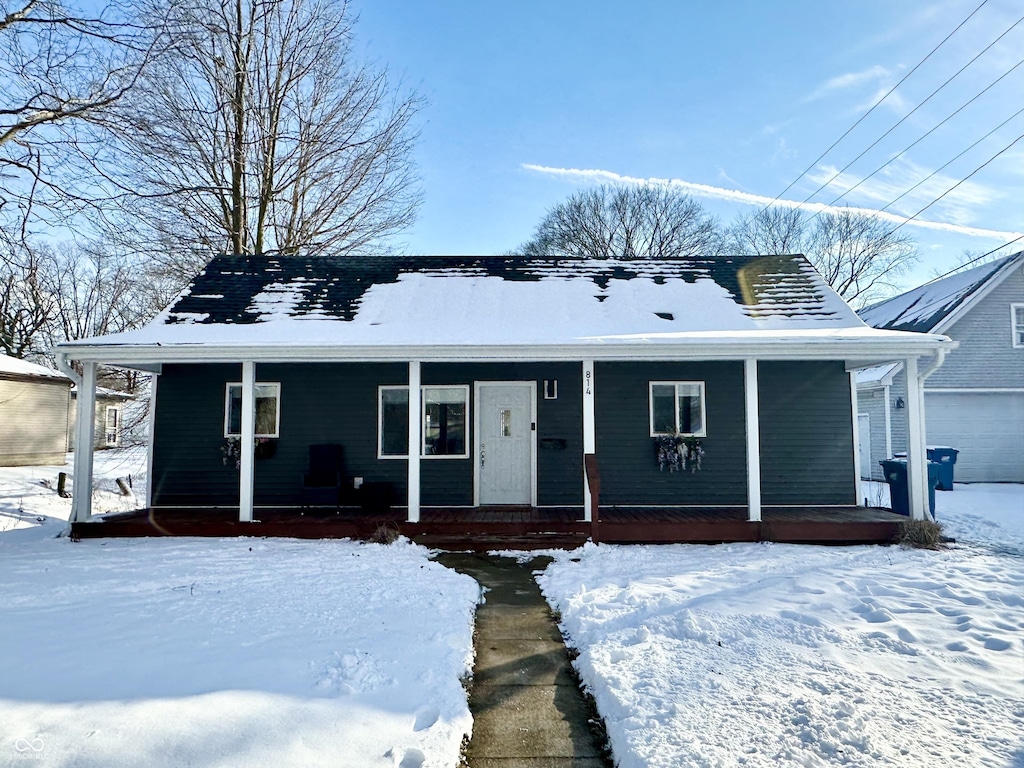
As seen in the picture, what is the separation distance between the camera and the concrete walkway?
285 cm

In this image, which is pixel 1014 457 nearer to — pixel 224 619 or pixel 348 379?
pixel 348 379

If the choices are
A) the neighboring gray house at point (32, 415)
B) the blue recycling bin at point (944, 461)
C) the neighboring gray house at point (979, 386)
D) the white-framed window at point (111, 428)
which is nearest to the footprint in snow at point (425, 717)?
the blue recycling bin at point (944, 461)

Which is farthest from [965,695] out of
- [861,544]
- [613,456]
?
[613,456]

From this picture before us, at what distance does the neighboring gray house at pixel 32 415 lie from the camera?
1792 cm

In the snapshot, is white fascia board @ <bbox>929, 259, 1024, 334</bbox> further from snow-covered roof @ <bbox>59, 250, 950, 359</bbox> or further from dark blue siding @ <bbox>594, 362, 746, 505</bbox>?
dark blue siding @ <bbox>594, 362, 746, 505</bbox>

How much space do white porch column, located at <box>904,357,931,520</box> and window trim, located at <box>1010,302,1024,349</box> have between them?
967 cm

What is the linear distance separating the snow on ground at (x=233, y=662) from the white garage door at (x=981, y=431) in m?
13.4

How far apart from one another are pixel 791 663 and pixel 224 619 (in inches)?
150

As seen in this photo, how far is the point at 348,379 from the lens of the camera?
9.28m

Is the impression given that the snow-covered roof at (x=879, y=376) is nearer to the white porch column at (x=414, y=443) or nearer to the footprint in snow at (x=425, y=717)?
the white porch column at (x=414, y=443)

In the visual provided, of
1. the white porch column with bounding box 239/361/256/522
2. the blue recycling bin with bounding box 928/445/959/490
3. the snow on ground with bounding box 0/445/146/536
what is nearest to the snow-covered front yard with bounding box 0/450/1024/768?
the white porch column with bounding box 239/361/256/522

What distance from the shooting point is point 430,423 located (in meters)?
9.31

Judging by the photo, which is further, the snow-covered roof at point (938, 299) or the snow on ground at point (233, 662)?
the snow-covered roof at point (938, 299)

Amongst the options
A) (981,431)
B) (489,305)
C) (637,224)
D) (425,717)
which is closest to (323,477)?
(489,305)
